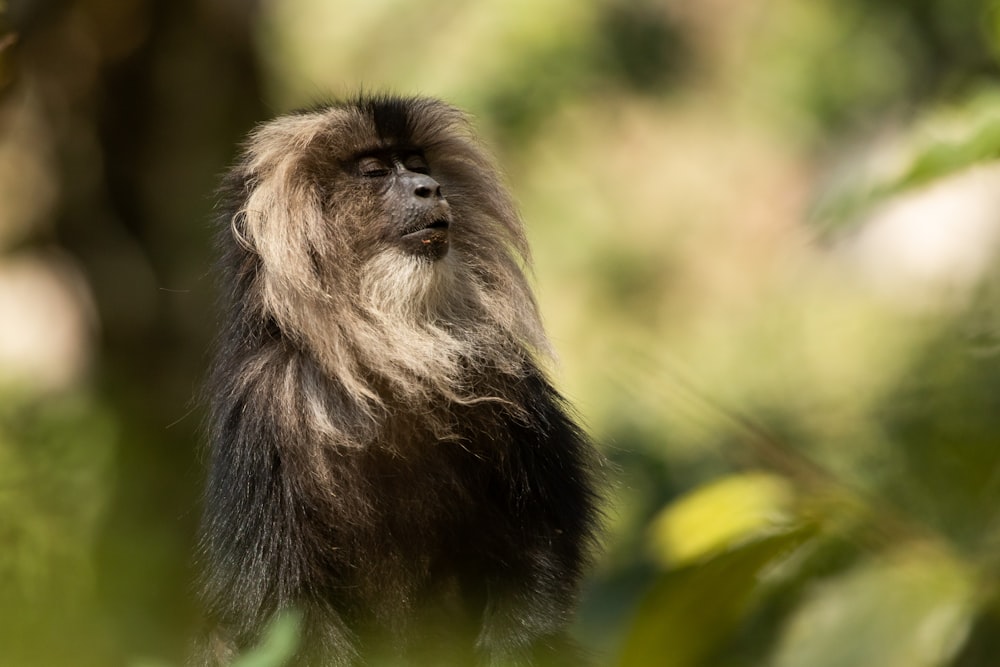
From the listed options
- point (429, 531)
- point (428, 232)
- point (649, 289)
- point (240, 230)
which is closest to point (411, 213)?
point (428, 232)

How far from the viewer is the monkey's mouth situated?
10.6ft

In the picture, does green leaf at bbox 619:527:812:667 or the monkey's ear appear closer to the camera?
green leaf at bbox 619:527:812:667

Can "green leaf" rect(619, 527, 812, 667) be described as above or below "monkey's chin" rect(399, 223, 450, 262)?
above

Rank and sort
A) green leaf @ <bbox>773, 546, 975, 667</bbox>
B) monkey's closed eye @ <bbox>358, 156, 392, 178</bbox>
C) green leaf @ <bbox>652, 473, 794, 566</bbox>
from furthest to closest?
monkey's closed eye @ <bbox>358, 156, 392, 178</bbox> < green leaf @ <bbox>652, 473, 794, 566</bbox> < green leaf @ <bbox>773, 546, 975, 667</bbox>

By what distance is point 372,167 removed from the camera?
336 centimetres

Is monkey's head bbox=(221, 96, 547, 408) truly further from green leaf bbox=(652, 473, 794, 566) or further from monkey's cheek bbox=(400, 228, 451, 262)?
green leaf bbox=(652, 473, 794, 566)

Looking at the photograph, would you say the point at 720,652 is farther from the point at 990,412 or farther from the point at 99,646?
the point at 99,646

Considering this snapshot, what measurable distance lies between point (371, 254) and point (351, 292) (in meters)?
0.11

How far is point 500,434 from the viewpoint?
3.11 metres

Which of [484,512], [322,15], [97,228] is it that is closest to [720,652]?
[484,512]

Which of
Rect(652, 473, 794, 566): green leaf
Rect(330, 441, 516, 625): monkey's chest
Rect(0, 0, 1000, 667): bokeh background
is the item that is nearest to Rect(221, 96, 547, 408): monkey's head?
Rect(330, 441, 516, 625): monkey's chest

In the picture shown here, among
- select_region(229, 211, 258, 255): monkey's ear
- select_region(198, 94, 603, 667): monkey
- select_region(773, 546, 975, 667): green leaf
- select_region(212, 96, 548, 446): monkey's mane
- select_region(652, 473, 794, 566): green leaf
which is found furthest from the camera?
select_region(229, 211, 258, 255): monkey's ear

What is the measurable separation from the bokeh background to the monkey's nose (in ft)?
2.19

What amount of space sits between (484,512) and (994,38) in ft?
5.66
